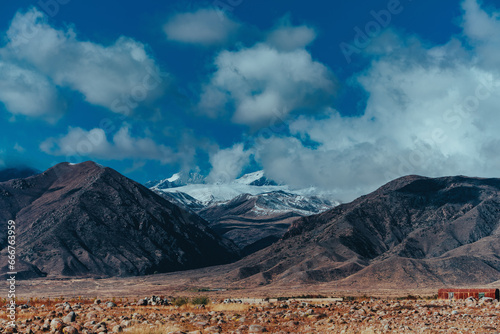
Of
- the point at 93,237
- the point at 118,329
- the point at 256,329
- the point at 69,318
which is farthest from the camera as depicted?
the point at 93,237

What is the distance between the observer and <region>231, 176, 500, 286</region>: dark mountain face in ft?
398

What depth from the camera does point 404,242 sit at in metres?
152

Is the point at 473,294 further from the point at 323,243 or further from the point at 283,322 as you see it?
the point at 323,243

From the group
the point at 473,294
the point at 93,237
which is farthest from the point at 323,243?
the point at 473,294

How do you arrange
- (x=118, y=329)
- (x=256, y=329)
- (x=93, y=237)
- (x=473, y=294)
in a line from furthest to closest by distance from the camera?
(x=93, y=237) < (x=473, y=294) < (x=256, y=329) < (x=118, y=329)

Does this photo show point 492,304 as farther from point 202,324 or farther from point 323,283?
point 323,283

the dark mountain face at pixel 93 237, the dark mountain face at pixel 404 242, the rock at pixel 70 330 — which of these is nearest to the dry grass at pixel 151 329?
the rock at pixel 70 330

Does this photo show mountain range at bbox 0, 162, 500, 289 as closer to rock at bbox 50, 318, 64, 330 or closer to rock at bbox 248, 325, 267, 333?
rock at bbox 248, 325, 267, 333

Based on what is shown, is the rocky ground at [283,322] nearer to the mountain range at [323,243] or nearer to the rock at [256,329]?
the rock at [256,329]

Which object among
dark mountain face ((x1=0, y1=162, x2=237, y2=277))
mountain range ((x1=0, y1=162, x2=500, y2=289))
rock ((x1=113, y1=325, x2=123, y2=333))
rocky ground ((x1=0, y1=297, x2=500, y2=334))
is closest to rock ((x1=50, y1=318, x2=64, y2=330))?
rocky ground ((x1=0, y1=297, x2=500, y2=334))

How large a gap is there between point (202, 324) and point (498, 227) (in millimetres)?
150390

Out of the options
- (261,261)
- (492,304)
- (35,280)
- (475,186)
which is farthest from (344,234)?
(492,304)

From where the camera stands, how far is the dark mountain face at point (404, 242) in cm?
12125

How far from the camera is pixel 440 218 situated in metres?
166
